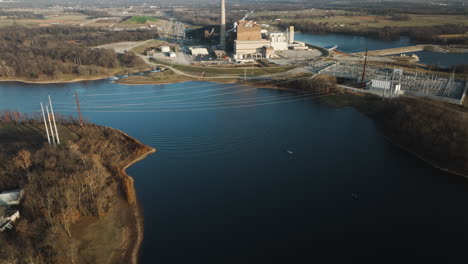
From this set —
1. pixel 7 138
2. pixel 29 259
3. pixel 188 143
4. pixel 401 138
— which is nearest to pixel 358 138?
pixel 401 138

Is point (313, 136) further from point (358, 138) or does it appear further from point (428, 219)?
point (428, 219)

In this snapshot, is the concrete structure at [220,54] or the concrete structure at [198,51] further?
the concrete structure at [198,51]

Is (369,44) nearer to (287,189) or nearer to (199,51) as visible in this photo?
(199,51)

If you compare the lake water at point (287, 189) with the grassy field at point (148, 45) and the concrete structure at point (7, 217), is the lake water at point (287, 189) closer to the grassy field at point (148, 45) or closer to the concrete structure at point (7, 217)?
the concrete structure at point (7, 217)

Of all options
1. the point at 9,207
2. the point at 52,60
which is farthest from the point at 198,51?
the point at 9,207

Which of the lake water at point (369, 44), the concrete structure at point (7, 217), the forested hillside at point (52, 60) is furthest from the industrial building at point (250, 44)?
the concrete structure at point (7, 217)

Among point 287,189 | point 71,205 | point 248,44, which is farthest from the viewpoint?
point 248,44
